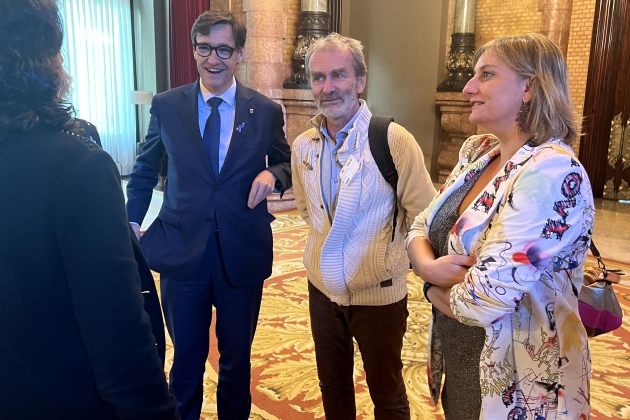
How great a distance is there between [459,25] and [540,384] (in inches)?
354

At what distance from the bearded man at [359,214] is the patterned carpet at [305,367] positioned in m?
0.89

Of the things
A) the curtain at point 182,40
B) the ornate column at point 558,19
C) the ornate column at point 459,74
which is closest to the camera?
the ornate column at point 558,19

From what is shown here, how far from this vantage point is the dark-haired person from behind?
954 mm

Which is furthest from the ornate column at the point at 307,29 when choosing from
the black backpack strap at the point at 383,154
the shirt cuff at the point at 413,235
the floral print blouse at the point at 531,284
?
the floral print blouse at the point at 531,284

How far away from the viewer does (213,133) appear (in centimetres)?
223

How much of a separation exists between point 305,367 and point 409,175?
1.76 metres

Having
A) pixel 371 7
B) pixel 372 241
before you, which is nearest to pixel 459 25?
pixel 371 7

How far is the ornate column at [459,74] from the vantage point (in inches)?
362

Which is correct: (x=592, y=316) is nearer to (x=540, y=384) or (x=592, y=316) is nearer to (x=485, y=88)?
(x=540, y=384)

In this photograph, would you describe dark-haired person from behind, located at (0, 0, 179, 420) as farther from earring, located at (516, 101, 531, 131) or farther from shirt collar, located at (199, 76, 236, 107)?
shirt collar, located at (199, 76, 236, 107)

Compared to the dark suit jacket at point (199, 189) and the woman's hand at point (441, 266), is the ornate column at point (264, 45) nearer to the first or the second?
the dark suit jacket at point (199, 189)

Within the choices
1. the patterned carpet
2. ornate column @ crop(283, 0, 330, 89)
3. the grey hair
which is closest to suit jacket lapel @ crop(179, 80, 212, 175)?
the grey hair

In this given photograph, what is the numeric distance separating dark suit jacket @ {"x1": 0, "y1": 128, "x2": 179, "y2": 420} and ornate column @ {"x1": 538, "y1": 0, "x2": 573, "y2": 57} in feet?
28.0

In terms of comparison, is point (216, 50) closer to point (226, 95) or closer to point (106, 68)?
point (226, 95)
